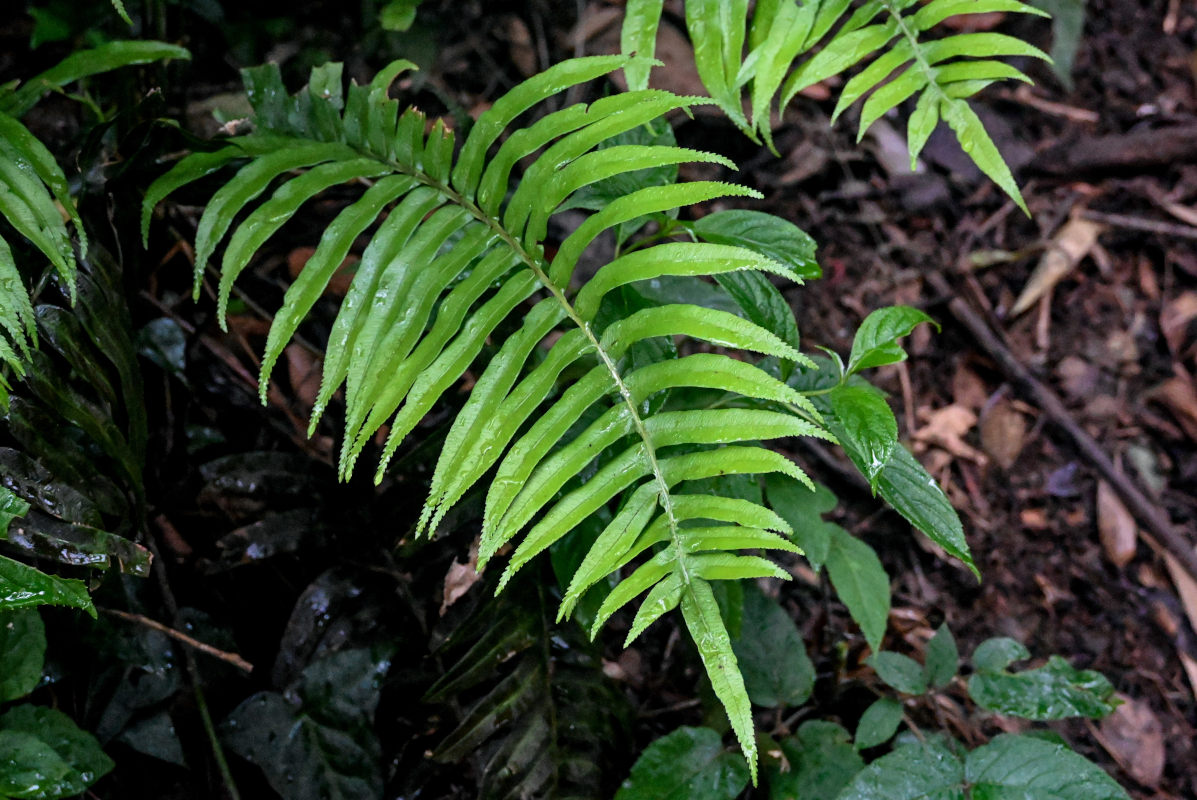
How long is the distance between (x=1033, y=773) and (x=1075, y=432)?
5.96 feet

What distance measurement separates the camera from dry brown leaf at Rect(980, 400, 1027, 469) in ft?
10.6

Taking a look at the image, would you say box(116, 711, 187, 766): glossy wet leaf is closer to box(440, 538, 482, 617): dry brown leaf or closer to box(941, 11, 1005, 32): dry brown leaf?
box(440, 538, 482, 617): dry brown leaf

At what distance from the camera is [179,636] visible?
1.75m

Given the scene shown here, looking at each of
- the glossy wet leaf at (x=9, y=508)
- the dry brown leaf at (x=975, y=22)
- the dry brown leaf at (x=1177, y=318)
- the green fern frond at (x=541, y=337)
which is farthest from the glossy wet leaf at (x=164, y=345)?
the dry brown leaf at (x=1177, y=318)

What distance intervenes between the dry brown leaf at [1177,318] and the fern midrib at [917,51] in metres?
2.28

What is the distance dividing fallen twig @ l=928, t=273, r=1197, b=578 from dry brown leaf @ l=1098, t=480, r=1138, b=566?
3cm

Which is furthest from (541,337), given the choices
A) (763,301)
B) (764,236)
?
(764,236)

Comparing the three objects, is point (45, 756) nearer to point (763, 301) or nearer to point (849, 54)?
point (763, 301)

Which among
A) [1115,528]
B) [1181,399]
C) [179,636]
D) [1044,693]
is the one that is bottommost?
[1115,528]

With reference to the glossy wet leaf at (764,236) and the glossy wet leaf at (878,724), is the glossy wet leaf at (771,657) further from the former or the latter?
the glossy wet leaf at (764,236)

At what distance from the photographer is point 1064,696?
1976mm

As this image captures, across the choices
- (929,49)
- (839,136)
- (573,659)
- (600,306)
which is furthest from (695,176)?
(573,659)

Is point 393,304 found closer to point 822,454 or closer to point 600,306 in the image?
point 600,306

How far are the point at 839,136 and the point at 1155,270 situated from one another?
1.42m
